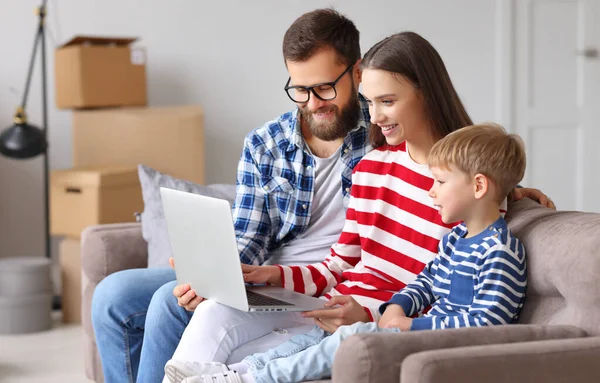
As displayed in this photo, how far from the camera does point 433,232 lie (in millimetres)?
1876

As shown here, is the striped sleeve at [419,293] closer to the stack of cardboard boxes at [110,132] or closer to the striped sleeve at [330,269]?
the striped sleeve at [330,269]

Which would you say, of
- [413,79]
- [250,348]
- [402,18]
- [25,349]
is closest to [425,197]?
[413,79]

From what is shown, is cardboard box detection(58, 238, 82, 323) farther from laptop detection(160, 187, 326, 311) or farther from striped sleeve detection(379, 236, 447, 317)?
striped sleeve detection(379, 236, 447, 317)

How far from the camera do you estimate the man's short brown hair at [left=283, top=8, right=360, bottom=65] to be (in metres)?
2.11

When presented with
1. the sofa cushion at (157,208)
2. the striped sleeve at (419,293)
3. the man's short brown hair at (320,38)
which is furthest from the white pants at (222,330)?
the sofa cushion at (157,208)

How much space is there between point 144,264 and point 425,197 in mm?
1149

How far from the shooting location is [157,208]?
2.78 m

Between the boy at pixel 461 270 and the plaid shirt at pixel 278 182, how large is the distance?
0.43m

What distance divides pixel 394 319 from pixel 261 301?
10.5 inches

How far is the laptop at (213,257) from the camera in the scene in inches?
67.5

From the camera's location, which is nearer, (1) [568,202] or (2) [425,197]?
(2) [425,197]

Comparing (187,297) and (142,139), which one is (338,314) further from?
(142,139)

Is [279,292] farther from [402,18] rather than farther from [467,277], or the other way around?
[402,18]

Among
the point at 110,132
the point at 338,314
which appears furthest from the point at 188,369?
the point at 110,132
